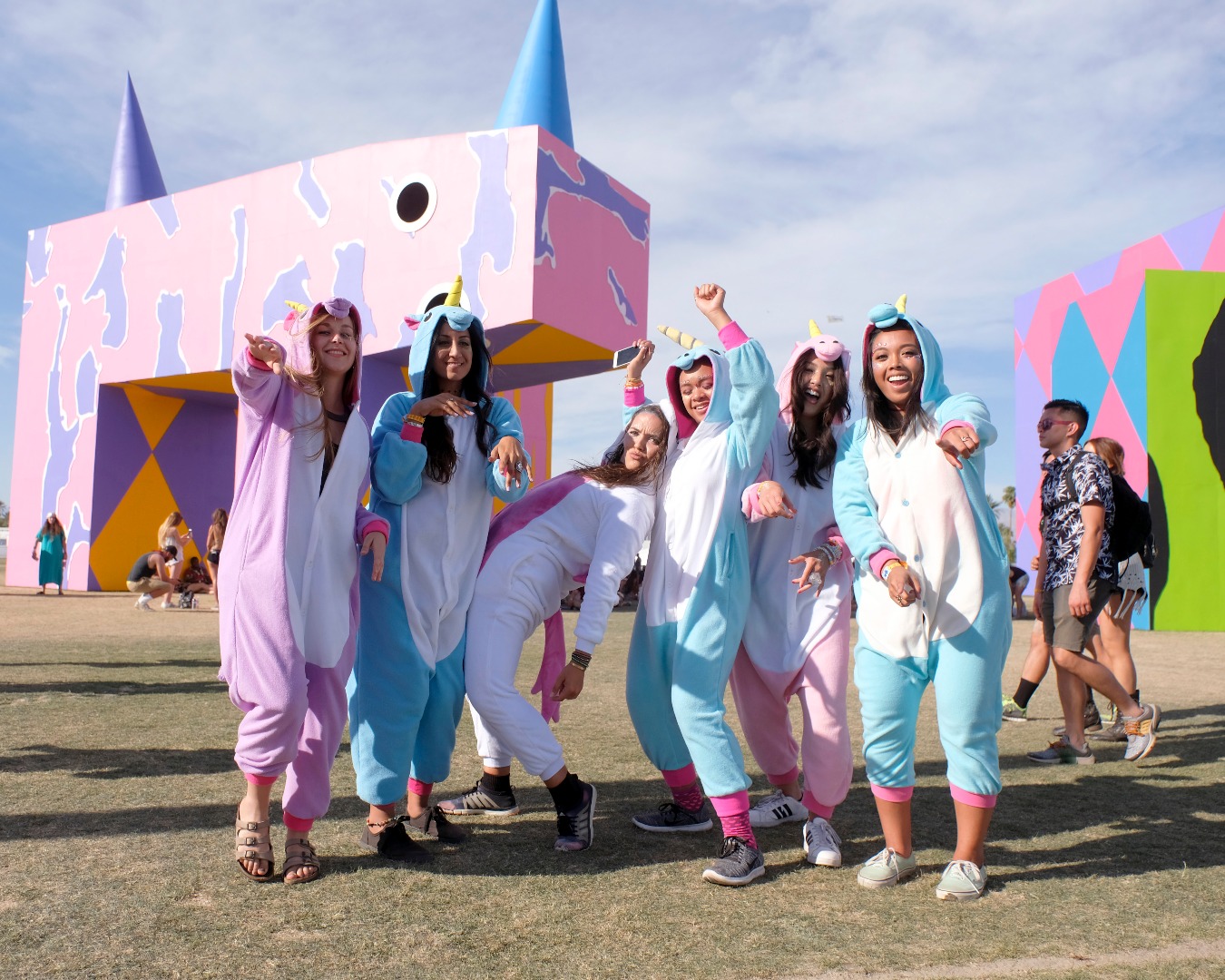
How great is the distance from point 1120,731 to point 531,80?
1322 cm

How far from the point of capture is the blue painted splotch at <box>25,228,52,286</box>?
18938mm

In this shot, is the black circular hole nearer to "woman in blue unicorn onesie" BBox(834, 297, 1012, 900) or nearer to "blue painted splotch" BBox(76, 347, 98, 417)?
"blue painted splotch" BBox(76, 347, 98, 417)

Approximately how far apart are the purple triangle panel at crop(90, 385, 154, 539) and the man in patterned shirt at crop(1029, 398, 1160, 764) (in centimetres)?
1697

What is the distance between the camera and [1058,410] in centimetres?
498

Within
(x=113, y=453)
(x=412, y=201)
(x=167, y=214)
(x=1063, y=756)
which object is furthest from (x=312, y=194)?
(x=1063, y=756)

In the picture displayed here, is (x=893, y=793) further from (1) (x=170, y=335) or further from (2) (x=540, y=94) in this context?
(1) (x=170, y=335)

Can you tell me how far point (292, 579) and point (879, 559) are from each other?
66.6 inches

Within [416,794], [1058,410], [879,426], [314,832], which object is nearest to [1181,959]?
[879,426]

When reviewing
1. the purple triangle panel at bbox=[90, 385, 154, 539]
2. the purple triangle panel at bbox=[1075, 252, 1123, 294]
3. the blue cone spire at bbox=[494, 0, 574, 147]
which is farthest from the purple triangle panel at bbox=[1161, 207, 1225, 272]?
the purple triangle panel at bbox=[90, 385, 154, 539]

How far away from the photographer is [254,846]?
279 centimetres

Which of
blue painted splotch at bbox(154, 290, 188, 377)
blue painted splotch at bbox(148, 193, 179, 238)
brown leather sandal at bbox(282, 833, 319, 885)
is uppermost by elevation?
blue painted splotch at bbox(148, 193, 179, 238)

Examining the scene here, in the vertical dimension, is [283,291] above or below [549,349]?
above

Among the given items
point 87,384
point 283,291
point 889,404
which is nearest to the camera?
point 889,404

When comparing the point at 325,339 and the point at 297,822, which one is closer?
the point at 297,822
